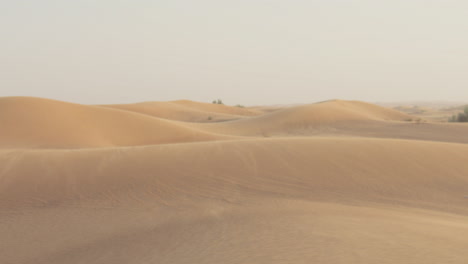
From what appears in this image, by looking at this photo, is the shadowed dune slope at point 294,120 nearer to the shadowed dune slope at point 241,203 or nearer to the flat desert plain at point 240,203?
the flat desert plain at point 240,203

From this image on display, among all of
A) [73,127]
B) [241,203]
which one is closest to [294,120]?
[73,127]

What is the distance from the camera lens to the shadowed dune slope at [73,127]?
1523 cm

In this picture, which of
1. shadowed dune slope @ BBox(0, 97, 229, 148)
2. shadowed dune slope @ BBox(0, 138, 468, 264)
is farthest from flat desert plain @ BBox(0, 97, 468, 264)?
shadowed dune slope @ BBox(0, 97, 229, 148)

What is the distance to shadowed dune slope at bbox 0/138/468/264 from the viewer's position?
4000 millimetres

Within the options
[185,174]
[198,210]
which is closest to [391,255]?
[198,210]

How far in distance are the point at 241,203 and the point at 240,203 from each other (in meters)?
0.02

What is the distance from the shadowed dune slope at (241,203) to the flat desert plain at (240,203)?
0.08 ft

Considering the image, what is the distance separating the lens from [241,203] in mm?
6418

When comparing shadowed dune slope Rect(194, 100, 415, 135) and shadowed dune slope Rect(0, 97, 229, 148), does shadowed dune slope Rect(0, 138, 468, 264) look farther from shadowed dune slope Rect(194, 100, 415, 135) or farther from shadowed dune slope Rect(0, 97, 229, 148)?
shadowed dune slope Rect(194, 100, 415, 135)

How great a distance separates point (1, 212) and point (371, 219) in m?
5.39

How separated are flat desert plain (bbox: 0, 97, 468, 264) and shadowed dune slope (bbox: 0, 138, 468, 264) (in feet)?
0.08

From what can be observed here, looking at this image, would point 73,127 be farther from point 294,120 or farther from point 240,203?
point 294,120

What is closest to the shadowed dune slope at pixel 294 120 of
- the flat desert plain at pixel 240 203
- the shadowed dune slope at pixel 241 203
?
the flat desert plain at pixel 240 203

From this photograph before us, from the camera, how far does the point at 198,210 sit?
19.8 feet
